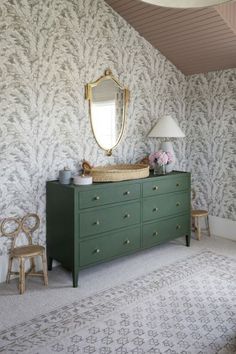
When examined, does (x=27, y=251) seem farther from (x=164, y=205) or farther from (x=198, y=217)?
(x=198, y=217)

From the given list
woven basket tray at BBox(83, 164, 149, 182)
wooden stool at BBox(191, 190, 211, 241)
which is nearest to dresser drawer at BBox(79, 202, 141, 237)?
woven basket tray at BBox(83, 164, 149, 182)

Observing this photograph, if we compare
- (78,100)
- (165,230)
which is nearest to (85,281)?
(165,230)

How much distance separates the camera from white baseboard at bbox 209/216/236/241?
439 cm

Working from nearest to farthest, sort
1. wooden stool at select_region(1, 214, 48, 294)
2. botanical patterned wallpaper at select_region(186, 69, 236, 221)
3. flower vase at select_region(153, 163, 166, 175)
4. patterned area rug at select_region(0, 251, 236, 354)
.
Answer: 1. patterned area rug at select_region(0, 251, 236, 354)
2. wooden stool at select_region(1, 214, 48, 294)
3. flower vase at select_region(153, 163, 166, 175)
4. botanical patterned wallpaper at select_region(186, 69, 236, 221)

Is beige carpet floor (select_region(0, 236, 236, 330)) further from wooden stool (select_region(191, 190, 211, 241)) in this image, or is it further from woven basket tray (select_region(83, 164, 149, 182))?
woven basket tray (select_region(83, 164, 149, 182))

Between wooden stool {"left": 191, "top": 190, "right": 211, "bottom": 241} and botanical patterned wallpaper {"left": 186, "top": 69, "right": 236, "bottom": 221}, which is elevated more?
botanical patterned wallpaper {"left": 186, "top": 69, "right": 236, "bottom": 221}

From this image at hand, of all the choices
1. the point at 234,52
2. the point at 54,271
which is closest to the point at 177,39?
the point at 234,52

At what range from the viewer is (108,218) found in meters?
3.24

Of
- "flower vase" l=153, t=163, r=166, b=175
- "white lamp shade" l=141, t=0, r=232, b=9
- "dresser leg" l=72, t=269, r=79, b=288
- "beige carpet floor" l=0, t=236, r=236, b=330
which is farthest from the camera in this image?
"flower vase" l=153, t=163, r=166, b=175

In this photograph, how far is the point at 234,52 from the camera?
3.79m

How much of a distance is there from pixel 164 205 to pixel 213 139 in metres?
1.28

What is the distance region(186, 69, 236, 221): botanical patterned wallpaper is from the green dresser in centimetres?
77

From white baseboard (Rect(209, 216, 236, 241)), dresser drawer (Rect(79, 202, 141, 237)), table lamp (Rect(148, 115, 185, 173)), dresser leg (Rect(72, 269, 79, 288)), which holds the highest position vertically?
table lamp (Rect(148, 115, 185, 173))

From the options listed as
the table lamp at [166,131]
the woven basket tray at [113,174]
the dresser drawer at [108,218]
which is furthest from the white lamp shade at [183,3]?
the table lamp at [166,131]
